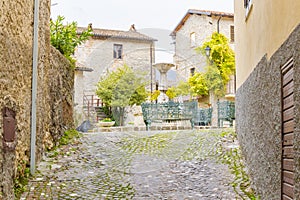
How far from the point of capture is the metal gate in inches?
111

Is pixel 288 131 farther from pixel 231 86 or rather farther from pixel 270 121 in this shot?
pixel 231 86

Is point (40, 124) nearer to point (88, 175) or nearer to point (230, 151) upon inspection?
point (88, 175)

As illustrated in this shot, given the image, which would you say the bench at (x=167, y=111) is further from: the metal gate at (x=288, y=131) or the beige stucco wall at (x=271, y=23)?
the metal gate at (x=288, y=131)

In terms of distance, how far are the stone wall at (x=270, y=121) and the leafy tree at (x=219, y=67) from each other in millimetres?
16264

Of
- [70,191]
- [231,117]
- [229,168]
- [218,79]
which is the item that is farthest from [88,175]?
[218,79]

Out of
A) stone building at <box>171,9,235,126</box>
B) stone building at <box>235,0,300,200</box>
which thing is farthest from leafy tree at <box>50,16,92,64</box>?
stone building at <box>171,9,235,126</box>

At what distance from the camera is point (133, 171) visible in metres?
6.25

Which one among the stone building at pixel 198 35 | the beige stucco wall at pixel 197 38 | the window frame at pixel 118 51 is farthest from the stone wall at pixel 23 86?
the window frame at pixel 118 51

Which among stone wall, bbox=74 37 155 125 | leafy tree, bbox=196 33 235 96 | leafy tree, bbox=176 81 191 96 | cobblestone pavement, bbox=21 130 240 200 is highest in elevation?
stone wall, bbox=74 37 155 125

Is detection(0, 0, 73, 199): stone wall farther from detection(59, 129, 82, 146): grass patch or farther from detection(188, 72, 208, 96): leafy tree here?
detection(188, 72, 208, 96): leafy tree

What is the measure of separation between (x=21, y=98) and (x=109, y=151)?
2.89 meters

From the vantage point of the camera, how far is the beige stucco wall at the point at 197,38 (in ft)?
76.6

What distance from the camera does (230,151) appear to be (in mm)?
7164

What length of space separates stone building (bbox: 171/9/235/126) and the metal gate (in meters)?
18.5
